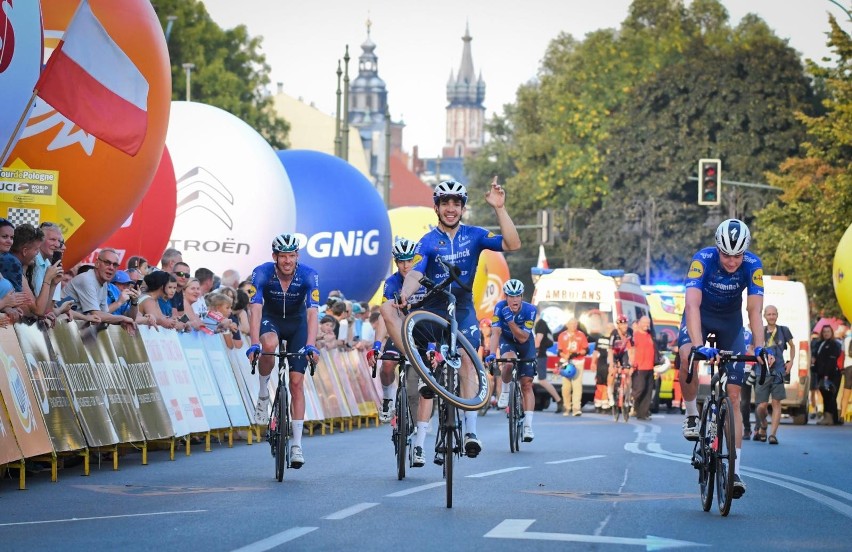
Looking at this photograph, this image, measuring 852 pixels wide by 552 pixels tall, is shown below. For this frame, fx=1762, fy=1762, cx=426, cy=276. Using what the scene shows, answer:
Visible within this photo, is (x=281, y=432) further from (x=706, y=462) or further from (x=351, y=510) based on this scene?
(x=706, y=462)

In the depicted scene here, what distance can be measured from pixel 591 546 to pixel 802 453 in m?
12.4

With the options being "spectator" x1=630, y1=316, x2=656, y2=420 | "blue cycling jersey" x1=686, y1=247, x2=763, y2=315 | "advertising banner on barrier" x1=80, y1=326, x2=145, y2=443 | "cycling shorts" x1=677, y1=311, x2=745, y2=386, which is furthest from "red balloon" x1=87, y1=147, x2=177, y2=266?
"blue cycling jersey" x1=686, y1=247, x2=763, y2=315

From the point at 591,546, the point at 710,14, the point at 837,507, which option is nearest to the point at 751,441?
the point at 837,507

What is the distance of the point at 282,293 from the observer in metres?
15.0

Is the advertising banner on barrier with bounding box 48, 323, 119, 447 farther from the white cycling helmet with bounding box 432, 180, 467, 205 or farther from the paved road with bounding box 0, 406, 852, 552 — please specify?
the white cycling helmet with bounding box 432, 180, 467, 205

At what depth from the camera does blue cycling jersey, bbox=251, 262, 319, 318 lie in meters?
15.0

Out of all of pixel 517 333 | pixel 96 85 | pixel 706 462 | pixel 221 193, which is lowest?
pixel 706 462

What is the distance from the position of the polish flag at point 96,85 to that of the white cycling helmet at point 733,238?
8.36 meters

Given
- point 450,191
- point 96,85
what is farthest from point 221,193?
point 450,191

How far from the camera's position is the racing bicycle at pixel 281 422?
14.4 meters

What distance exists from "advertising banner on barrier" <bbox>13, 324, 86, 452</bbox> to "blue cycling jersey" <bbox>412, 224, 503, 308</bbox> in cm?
328

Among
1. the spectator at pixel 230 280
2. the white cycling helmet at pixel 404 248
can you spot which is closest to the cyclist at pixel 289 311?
the white cycling helmet at pixel 404 248

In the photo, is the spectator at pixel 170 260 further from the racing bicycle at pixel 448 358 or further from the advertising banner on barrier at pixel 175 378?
the racing bicycle at pixel 448 358

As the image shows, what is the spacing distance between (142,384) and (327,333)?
872 centimetres
